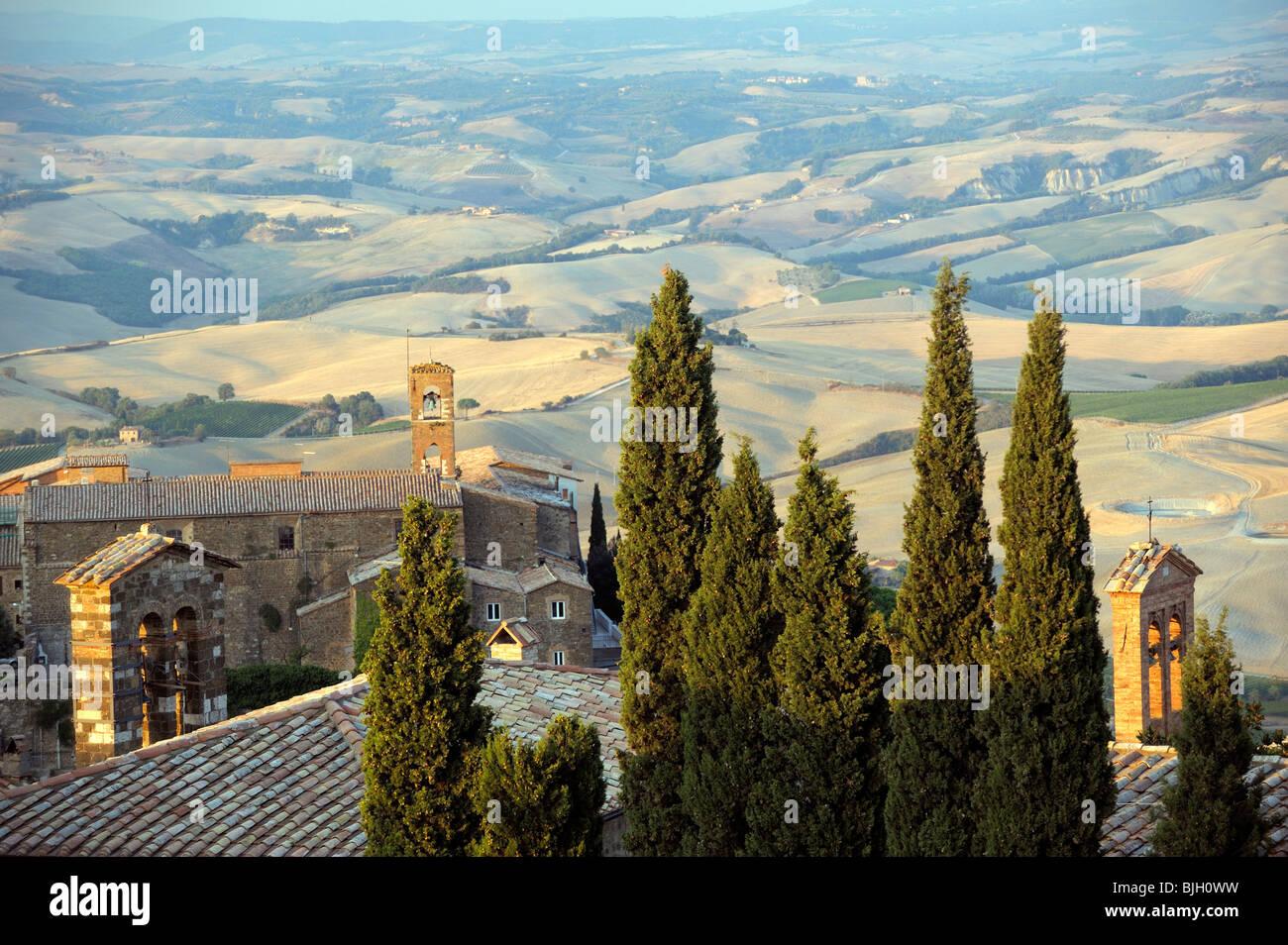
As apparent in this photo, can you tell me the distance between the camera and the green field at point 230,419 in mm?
102500

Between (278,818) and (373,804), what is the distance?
2836mm

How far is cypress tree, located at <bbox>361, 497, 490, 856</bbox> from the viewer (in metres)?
12.4

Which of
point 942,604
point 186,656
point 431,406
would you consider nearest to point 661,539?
point 942,604

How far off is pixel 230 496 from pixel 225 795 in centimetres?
3489

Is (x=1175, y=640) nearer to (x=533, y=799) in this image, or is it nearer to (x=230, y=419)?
(x=533, y=799)

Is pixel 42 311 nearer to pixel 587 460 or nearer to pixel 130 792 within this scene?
pixel 587 460

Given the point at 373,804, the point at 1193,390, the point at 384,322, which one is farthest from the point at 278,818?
the point at 384,322

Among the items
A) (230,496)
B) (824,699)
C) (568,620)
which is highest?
(230,496)

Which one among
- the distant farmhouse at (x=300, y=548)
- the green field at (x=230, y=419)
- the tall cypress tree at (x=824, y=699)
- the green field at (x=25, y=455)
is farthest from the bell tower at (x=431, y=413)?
the green field at (x=230, y=419)

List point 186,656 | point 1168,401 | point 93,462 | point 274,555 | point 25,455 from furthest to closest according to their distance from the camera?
point 1168,401 < point 25,455 < point 93,462 < point 274,555 < point 186,656

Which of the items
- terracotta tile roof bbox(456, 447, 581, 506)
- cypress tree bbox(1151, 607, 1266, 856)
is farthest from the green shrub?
cypress tree bbox(1151, 607, 1266, 856)

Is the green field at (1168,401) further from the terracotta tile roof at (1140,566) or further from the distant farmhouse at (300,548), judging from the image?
the terracotta tile roof at (1140,566)

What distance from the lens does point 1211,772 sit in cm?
1265
